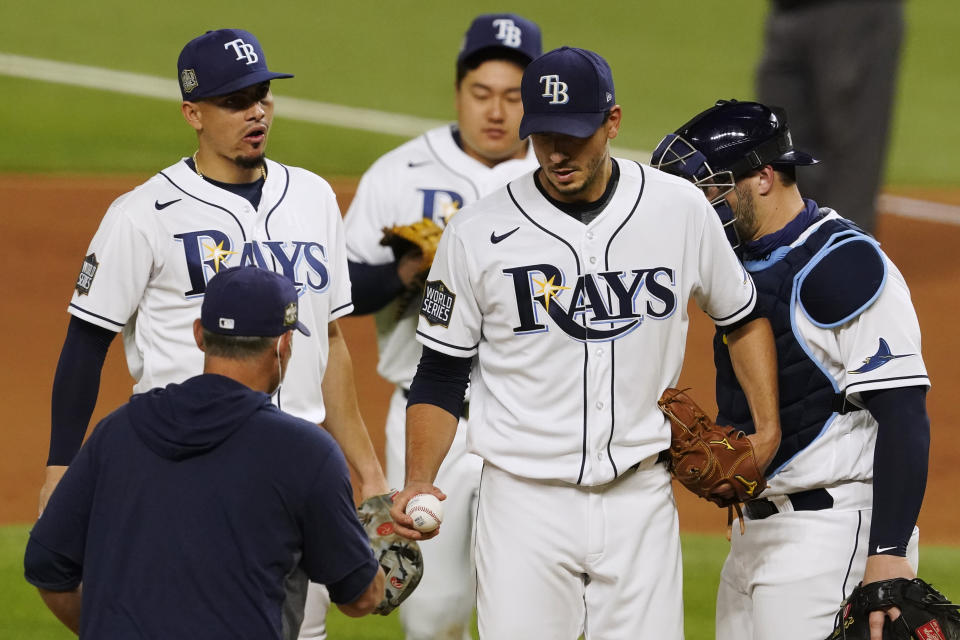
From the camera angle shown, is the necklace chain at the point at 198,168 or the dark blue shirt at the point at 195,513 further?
the necklace chain at the point at 198,168

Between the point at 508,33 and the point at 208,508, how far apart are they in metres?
2.79

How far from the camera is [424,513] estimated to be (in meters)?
3.53

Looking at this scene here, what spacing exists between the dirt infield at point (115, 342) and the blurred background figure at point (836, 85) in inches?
47.6

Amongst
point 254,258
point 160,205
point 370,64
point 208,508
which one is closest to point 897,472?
point 208,508

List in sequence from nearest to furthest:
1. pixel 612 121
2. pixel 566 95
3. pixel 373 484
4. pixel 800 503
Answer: pixel 566 95
pixel 612 121
pixel 800 503
pixel 373 484

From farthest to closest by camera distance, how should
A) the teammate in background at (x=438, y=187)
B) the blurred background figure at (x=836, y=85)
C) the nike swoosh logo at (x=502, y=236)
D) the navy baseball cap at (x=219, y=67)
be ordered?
the blurred background figure at (x=836, y=85), the teammate in background at (x=438, y=187), the navy baseball cap at (x=219, y=67), the nike swoosh logo at (x=502, y=236)

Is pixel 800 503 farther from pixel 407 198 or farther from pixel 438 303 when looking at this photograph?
pixel 407 198

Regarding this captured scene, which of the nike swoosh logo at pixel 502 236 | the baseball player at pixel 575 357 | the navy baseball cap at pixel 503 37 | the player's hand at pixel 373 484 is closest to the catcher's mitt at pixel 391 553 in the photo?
the player's hand at pixel 373 484

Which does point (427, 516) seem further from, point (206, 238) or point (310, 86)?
point (310, 86)

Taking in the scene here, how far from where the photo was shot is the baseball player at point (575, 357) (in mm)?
3594

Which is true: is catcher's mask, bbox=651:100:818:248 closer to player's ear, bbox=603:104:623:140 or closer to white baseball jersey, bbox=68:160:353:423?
player's ear, bbox=603:104:623:140

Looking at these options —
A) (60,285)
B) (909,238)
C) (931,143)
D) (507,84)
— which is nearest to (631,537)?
(507,84)

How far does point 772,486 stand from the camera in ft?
12.5

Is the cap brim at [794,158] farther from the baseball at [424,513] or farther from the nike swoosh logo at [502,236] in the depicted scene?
the baseball at [424,513]
